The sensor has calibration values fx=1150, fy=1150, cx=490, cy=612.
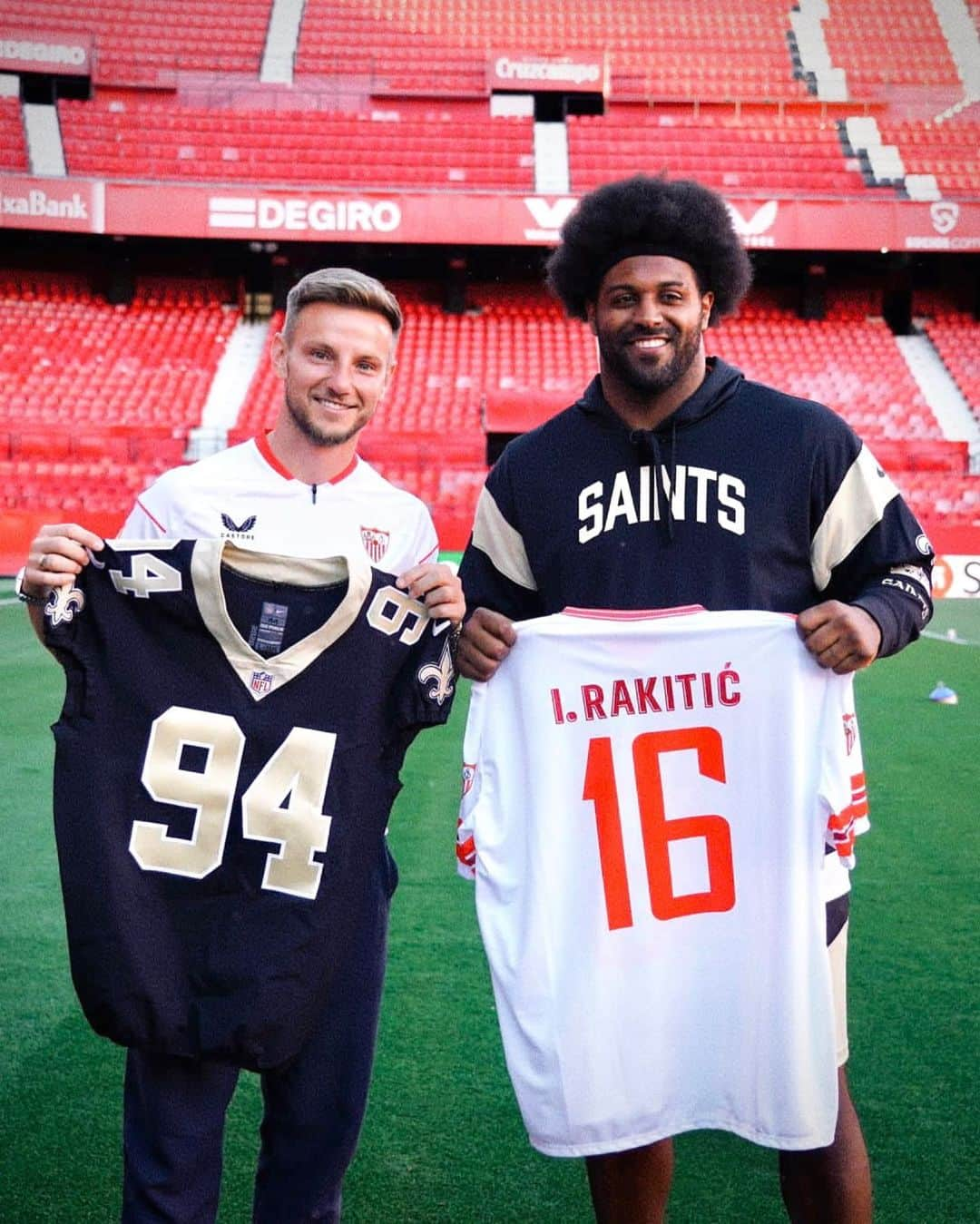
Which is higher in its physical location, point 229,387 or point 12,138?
point 12,138

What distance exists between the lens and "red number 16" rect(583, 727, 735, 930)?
184 cm

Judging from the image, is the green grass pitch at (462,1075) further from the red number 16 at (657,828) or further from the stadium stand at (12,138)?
the stadium stand at (12,138)

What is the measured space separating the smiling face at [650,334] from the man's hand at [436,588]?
1.41 feet

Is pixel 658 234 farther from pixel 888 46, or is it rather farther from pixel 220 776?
pixel 888 46

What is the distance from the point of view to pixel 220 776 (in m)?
1.71

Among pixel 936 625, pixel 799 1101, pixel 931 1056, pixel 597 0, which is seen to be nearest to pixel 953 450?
pixel 936 625

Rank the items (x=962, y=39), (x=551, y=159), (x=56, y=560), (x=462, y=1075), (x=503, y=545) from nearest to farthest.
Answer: (x=56, y=560) < (x=503, y=545) < (x=462, y=1075) < (x=551, y=159) < (x=962, y=39)

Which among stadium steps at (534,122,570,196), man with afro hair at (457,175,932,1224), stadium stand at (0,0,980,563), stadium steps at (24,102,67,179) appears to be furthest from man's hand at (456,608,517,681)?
stadium steps at (24,102,67,179)

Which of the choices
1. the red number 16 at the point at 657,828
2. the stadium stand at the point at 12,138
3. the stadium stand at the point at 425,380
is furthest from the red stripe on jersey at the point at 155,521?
the stadium stand at the point at 12,138

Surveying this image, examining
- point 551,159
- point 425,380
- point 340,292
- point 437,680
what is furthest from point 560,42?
point 437,680

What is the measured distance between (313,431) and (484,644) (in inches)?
17.6

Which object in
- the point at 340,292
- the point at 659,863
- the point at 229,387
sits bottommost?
the point at 659,863

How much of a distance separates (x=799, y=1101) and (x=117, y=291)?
70.1ft

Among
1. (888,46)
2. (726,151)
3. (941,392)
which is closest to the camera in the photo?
(941,392)
